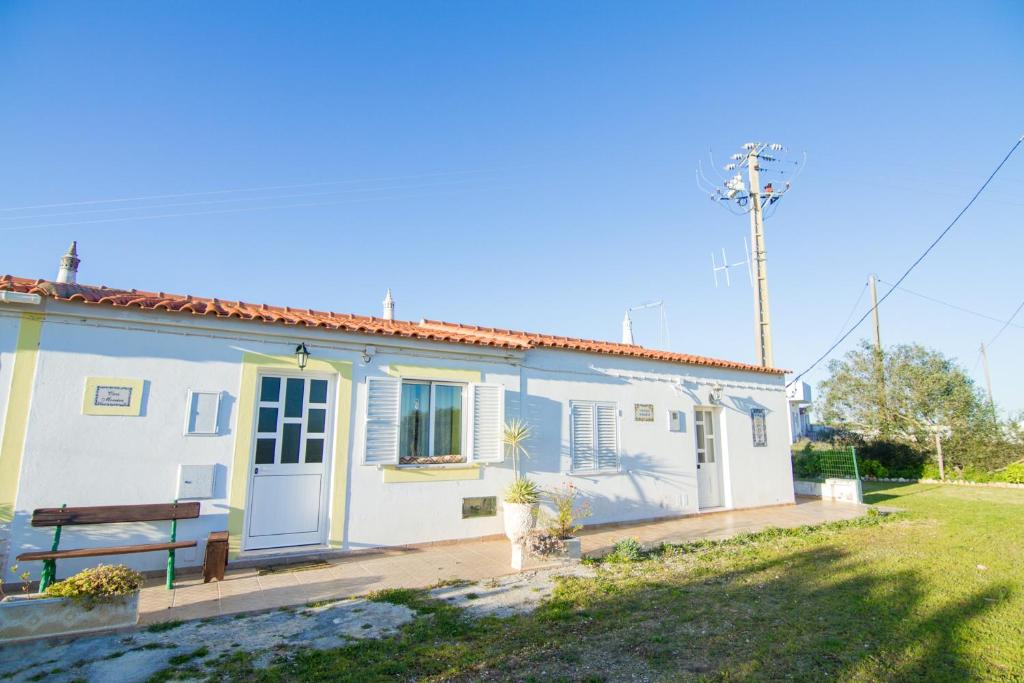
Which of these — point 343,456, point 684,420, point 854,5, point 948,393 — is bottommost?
point 343,456

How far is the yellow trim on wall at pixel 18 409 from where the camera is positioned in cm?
554

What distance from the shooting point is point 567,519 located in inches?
290

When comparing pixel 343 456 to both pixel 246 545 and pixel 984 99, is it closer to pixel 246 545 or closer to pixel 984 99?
pixel 246 545

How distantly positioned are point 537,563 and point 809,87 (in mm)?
12052

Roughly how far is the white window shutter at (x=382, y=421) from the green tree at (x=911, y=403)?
19.8 meters

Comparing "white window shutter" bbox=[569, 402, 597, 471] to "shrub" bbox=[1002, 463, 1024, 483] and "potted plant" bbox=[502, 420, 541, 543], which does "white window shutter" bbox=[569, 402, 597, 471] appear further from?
"shrub" bbox=[1002, 463, 1024, 483]

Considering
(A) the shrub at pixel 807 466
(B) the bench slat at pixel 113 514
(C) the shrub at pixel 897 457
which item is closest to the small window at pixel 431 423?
(B) the bench slat at pixel 113 514

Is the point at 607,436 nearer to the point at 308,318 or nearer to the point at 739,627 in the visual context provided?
the point at 739,627

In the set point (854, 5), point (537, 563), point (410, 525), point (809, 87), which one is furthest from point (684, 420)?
point (854, 5)

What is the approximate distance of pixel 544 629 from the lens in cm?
455

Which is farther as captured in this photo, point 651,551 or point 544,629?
point 651,551

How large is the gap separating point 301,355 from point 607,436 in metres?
5.73

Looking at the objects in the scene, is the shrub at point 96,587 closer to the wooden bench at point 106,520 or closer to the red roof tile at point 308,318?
the wooden bench at point 106,520

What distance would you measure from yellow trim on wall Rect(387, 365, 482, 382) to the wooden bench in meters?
3.03
